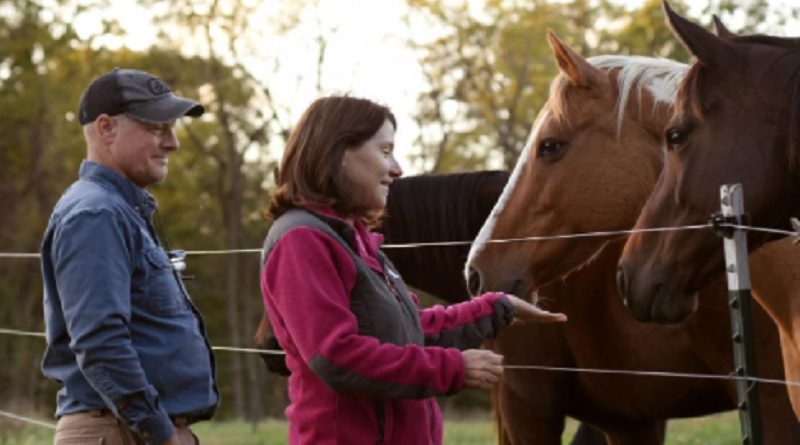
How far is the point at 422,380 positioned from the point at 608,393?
3170 mm

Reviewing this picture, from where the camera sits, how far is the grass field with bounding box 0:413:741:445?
34.1ft

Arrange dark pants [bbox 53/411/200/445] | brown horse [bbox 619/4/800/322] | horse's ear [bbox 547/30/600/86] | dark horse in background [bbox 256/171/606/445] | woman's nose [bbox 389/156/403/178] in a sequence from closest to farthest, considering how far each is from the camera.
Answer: woman's nose [bbox 389/156/403/178] < dark pants [bbox 53/411/200/445] < brown horse [bbox 619/4/800/322] < horse's ear [bbox 547/30/600/86] < dark horse in background [bbox 256/171/606/445]

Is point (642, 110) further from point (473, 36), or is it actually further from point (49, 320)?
point (473, 36)

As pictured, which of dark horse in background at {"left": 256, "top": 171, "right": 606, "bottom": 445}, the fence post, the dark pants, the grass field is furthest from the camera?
the grass field

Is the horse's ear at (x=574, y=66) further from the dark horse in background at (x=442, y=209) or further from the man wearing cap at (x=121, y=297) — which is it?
the man wearing cap at (x=121, y=297)

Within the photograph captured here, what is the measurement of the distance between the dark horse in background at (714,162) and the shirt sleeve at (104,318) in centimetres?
158

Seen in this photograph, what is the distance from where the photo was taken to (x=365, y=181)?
3.24 metres

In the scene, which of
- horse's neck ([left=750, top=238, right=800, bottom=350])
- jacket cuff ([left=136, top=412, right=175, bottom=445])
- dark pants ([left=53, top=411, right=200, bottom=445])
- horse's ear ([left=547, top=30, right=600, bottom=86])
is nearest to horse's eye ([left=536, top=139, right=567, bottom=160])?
horse's ear ([left=547, top=30, right=600, bottom=86])

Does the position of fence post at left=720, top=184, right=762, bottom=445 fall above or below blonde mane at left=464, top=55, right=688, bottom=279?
below

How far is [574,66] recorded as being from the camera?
529 centimetres

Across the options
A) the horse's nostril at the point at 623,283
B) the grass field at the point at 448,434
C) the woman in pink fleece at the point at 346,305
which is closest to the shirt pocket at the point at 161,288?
the woman in pink fleece at the point at 346,305

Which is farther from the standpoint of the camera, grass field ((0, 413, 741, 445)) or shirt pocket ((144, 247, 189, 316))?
grass field ((0, 413, 741, 445))

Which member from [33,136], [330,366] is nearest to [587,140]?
[330,366]

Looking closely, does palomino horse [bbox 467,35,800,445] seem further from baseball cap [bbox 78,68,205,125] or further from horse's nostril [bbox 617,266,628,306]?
baseball cap [bbox 78,68,205,125]
